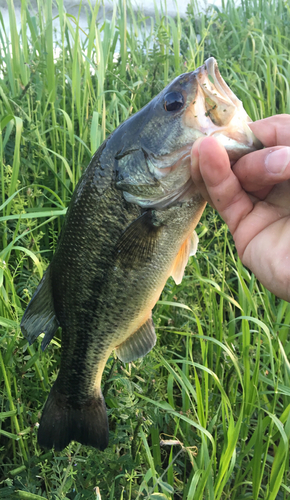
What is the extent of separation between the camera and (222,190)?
4.71 ft

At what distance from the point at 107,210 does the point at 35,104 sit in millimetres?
1529

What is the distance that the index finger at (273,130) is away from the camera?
4.94ft

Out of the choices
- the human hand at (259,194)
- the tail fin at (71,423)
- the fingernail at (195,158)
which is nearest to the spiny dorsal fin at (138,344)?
the tail fin at (71,423)

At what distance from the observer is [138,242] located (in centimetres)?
147

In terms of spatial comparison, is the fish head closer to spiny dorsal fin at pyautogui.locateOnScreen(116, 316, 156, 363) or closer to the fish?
the fish

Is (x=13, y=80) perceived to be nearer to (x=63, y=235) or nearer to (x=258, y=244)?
(x=63, y=235)

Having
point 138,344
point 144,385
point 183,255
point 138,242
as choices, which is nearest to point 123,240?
point 138,242

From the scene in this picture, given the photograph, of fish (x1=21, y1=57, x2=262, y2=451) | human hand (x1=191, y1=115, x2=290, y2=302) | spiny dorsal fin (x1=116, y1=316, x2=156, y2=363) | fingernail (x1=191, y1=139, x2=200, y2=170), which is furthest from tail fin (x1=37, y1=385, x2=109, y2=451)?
fingernail (x1=191, y1=139, x2=200, y2=170)

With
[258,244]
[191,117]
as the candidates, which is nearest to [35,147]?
[191,117]

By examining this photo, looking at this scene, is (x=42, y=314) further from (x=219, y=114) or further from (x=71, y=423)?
(x=219, y=114)

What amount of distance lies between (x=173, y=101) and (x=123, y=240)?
0.48 m

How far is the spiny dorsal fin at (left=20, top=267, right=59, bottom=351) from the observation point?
1585 millimetres

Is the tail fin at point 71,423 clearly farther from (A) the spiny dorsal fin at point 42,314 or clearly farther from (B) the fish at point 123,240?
(A) the spiny dorsal fin at point 42,314

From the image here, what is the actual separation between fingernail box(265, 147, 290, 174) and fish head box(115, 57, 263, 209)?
3.5 inches
